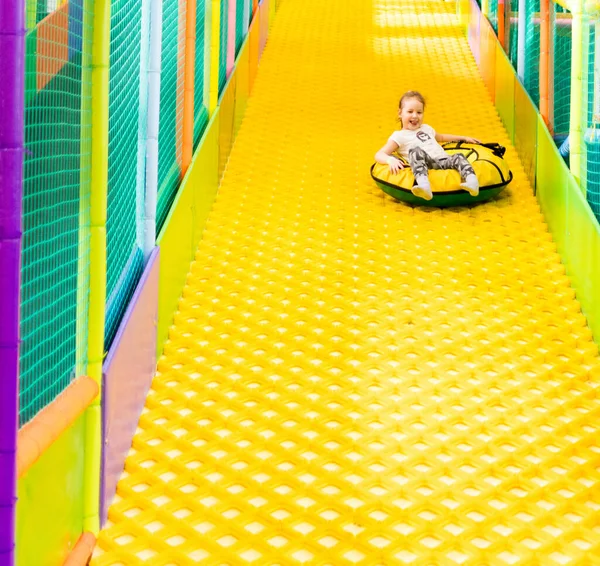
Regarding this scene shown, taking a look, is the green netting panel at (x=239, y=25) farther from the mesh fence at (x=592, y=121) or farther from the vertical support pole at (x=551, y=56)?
the mesh fence at (x=592, y=121)

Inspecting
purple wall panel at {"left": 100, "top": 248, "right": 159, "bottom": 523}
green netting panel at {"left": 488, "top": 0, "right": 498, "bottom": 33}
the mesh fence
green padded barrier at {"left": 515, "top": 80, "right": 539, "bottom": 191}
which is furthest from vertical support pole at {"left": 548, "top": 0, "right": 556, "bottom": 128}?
purple wall panel at {"left": 100, "top": 248, "right": 159, "bottom": 523}

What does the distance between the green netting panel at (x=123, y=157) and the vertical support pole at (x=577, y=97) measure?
1903 mm

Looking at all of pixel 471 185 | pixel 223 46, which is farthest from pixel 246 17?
pixel 471 185

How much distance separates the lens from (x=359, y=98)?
233 inches

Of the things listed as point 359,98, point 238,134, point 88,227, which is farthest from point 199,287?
point 359,98

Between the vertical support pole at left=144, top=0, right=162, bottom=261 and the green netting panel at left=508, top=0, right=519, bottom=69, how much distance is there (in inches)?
116

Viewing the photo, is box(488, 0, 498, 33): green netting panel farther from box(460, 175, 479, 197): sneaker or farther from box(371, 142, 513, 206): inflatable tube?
box(460, 175, 479, 197): sneaker

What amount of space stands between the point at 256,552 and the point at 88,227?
0.95m

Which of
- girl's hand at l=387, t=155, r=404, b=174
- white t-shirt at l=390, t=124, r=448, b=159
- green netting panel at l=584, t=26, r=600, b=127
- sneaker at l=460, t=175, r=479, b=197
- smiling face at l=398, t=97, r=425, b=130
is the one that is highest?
green netting panel at l=584, t=26, r=600, b=127

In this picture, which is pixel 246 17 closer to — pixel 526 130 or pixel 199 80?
pixel 199 80

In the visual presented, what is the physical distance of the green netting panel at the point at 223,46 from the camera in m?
4.94

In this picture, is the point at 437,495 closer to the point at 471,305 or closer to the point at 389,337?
the point at 389,337

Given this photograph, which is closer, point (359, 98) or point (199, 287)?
point (199, 287)

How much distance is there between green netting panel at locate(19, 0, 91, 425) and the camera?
192cm
